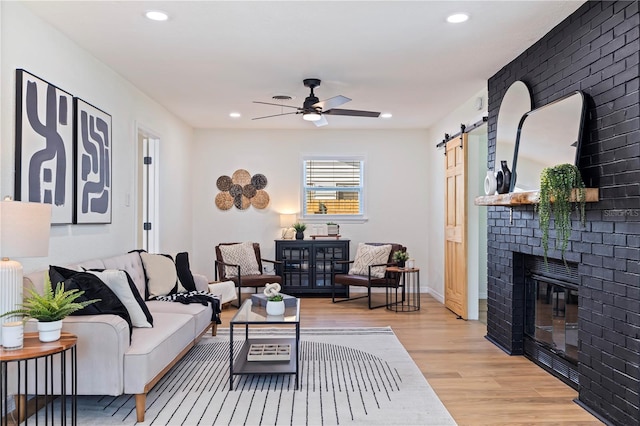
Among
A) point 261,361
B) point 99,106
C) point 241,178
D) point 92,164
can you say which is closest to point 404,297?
point 241,178

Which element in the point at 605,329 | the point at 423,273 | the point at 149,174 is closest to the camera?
the point at 605,329

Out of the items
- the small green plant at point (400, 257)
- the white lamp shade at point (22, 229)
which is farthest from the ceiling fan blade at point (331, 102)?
the white lamp shade at point (22, 229)

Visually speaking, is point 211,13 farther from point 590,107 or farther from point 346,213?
point 346,213

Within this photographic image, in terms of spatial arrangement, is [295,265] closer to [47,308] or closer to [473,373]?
[473,373]

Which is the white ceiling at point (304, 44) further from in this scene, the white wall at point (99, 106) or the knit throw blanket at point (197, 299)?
the knit throw blanket at point (197, 299)

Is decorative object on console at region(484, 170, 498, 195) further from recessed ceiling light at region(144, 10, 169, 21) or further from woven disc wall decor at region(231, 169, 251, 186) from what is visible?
woven disc wall decor at region(231, 169, 251, 186)

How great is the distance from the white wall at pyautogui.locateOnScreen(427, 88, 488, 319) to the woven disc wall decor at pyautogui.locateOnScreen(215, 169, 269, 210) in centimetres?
258

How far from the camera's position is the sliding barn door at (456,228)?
5840mm

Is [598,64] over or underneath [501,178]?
over

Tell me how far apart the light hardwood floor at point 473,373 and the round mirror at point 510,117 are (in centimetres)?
164

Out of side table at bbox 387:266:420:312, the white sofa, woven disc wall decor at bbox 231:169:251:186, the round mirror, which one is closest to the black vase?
the round mirror

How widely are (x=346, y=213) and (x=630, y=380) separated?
17.8ft

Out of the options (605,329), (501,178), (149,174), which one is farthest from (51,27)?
(605,329)

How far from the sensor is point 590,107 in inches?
123
